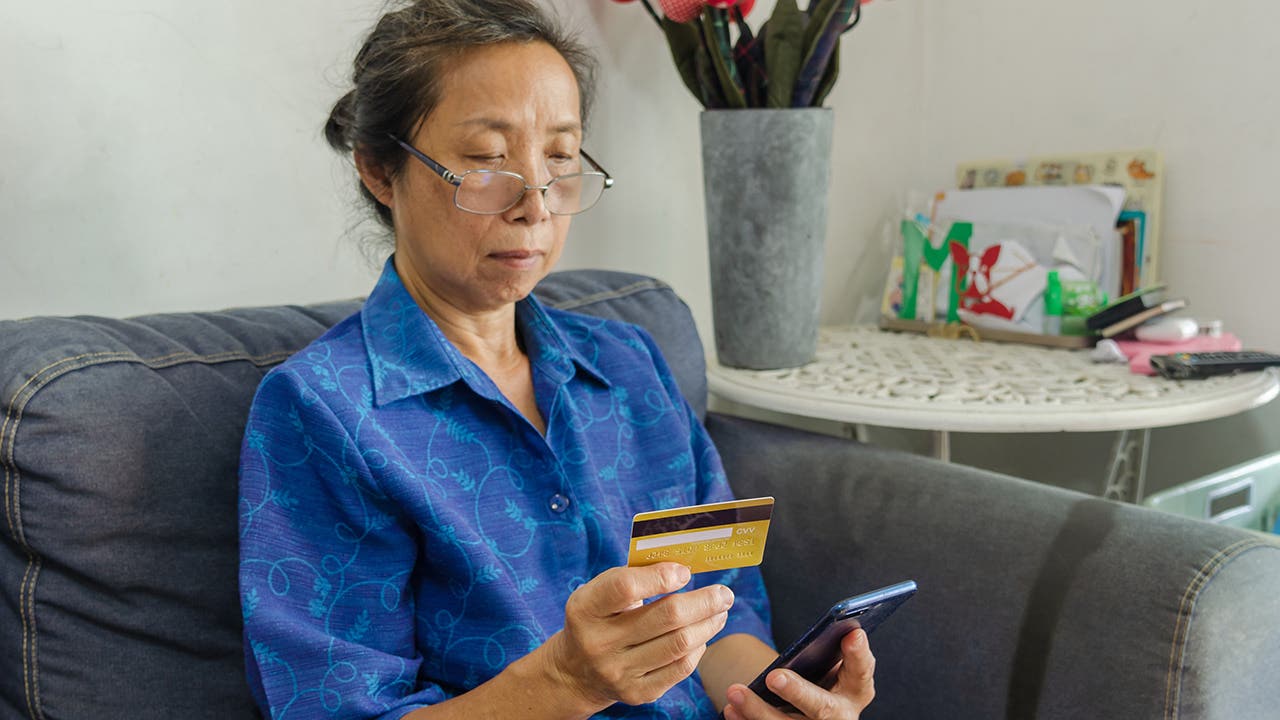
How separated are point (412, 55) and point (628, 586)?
0.53 metres

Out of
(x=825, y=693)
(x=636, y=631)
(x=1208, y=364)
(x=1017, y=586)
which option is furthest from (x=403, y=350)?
A: (x=1208, y=364)

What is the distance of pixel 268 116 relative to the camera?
1.26 meters

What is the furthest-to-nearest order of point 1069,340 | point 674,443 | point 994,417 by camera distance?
point 1069,340, point 994,417, point 674,443

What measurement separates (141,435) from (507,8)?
20.1 inches

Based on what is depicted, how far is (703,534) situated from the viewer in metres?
0.66

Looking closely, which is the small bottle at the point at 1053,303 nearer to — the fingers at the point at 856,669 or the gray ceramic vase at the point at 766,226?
the gray ceramic vase at the point at 766,226

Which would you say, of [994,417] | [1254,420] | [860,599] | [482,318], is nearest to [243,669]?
[482,318]

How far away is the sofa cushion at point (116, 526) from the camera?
2.58 feet

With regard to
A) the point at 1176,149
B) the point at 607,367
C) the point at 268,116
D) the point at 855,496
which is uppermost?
the point at 268,116

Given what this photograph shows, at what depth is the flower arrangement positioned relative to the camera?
136 centimetres

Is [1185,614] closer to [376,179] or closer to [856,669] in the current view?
[856,669]

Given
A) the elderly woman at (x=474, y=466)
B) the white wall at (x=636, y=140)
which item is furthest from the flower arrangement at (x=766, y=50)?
the elderly woman at (x=474, y=466)

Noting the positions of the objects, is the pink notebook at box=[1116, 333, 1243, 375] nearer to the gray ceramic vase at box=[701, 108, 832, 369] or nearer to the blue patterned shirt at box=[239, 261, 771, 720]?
the gray ceramic vase at box=[701, 108, 832, 369]

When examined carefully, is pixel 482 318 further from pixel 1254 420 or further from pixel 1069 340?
pixel 1254 420
